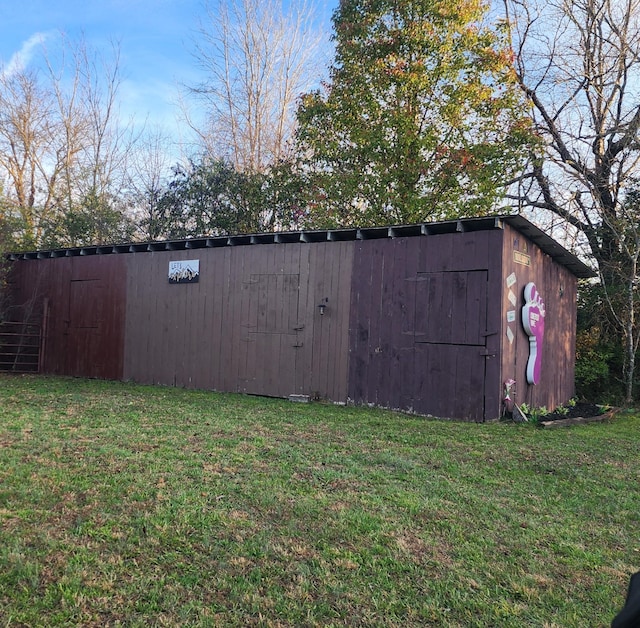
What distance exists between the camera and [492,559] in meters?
2.82

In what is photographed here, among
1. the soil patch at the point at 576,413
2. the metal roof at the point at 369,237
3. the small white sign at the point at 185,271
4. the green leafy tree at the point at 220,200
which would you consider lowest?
the soil patch at the point at 576,413

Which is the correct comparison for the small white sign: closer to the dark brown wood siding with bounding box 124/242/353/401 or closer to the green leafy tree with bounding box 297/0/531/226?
the dark brown wood siding with bounding box 124/242/353/401

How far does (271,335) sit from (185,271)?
2.44 m

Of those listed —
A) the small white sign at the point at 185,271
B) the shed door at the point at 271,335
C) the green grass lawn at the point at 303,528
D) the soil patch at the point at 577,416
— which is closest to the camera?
the green grass lawn at the point at 303,528

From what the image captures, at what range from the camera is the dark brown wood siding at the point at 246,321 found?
360 inches

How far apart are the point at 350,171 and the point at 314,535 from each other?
448 inches

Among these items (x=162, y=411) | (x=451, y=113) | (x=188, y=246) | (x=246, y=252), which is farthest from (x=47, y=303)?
(x=451, y=113)

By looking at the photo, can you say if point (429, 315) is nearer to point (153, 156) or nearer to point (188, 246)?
point (188, 246)

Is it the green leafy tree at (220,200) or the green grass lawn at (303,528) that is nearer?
the green grass lawn at (303,528)

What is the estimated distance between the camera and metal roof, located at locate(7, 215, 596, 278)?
7.87 metres

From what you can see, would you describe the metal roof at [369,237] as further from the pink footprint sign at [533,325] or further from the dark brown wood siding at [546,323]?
the pink footprint sign at [533,325]

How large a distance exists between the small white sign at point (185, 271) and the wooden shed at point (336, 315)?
3cm

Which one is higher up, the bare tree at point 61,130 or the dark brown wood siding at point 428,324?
the bare tree at point 61,130

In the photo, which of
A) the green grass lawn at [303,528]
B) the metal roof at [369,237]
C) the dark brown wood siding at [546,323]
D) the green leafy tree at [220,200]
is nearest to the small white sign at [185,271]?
the metal roof at [369,237]
